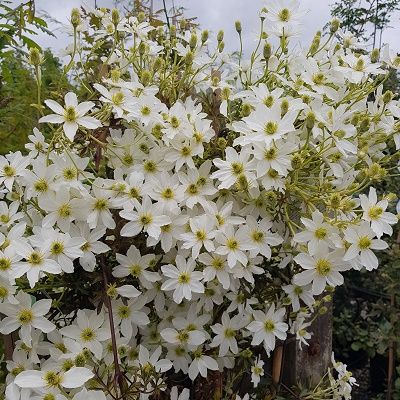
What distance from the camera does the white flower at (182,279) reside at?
0.86 m

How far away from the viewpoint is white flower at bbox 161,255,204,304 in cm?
86

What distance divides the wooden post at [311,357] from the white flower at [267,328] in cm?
52

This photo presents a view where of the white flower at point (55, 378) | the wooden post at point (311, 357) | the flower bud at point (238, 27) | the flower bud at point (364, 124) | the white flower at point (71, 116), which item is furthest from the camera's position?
the wooden post at point (311, 357)

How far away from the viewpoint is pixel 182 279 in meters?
0.87

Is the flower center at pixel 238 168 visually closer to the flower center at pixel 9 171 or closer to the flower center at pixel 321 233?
the flower center at pixel 321 233

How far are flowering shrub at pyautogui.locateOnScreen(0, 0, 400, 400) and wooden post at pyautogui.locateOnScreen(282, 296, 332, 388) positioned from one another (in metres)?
0.47

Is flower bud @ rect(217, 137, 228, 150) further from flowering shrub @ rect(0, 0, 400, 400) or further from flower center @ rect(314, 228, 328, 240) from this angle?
flower center @ rect(314, 228, 328, 240)

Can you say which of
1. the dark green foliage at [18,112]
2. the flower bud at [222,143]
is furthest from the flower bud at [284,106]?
the dark green foliage at [18,112]

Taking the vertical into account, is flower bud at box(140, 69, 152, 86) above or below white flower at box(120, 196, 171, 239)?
above

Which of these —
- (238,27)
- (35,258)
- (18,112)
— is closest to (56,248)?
(35,258)

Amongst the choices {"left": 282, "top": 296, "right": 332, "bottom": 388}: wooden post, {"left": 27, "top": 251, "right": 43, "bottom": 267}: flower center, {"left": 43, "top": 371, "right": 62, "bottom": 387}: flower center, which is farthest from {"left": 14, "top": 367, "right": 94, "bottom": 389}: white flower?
{"left": 282, "top": 296, "right": 332, "bottom": 388}: wooden post

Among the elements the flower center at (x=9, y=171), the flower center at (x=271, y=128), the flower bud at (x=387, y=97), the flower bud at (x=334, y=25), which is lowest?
the flower center at (x=9, y=171)

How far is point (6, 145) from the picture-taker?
212 centimetres

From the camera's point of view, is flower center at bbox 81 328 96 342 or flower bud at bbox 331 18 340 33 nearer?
flower center at bbox 81 328 96 342
